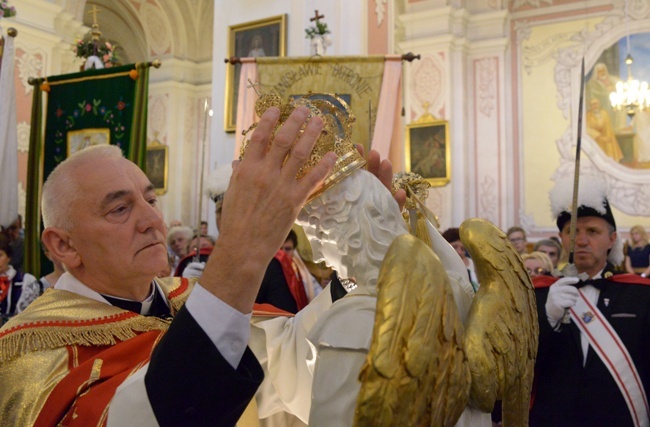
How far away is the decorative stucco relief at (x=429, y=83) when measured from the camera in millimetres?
12805

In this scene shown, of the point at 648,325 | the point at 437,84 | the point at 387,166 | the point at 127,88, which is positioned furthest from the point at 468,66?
the point at 387,166

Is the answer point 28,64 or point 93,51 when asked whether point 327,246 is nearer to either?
point 93,51

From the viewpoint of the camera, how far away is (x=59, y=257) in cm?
176

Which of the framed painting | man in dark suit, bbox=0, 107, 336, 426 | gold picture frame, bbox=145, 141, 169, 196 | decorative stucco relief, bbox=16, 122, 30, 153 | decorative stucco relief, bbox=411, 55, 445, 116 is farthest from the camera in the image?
gold picture frame, bbox=145, 141, 169, 196

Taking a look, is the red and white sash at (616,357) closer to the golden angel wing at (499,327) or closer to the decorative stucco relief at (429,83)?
the golden angel wing at (499,327)

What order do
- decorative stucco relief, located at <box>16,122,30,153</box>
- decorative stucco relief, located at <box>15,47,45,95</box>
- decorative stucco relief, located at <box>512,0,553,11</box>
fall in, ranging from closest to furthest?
decorative stucco relief, located at <box>16,122,30,153</box> → decorative stucco relief, located at <box>15,47,45,95</box> → decorative stucco relief, located at <box>512,0,553,11</box>

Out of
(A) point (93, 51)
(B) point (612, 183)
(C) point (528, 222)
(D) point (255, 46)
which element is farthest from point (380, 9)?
(B) point (612, 183)

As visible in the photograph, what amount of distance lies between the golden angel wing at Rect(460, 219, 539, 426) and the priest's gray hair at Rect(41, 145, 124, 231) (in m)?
1.02

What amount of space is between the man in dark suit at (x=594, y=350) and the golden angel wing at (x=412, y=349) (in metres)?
1.89

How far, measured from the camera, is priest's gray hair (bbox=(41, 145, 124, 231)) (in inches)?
67.2

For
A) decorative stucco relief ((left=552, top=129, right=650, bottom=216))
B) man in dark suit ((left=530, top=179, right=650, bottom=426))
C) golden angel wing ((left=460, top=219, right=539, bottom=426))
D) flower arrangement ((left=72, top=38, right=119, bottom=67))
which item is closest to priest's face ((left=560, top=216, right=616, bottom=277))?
man in dark suit ((left=530, top=179, right=650, bottom=426))

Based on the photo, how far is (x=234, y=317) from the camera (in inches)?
39.4

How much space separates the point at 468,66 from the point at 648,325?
1130 cm

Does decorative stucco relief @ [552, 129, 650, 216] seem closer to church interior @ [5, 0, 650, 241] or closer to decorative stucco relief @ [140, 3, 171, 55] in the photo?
church interior @ [5, 0, 650, 241]
